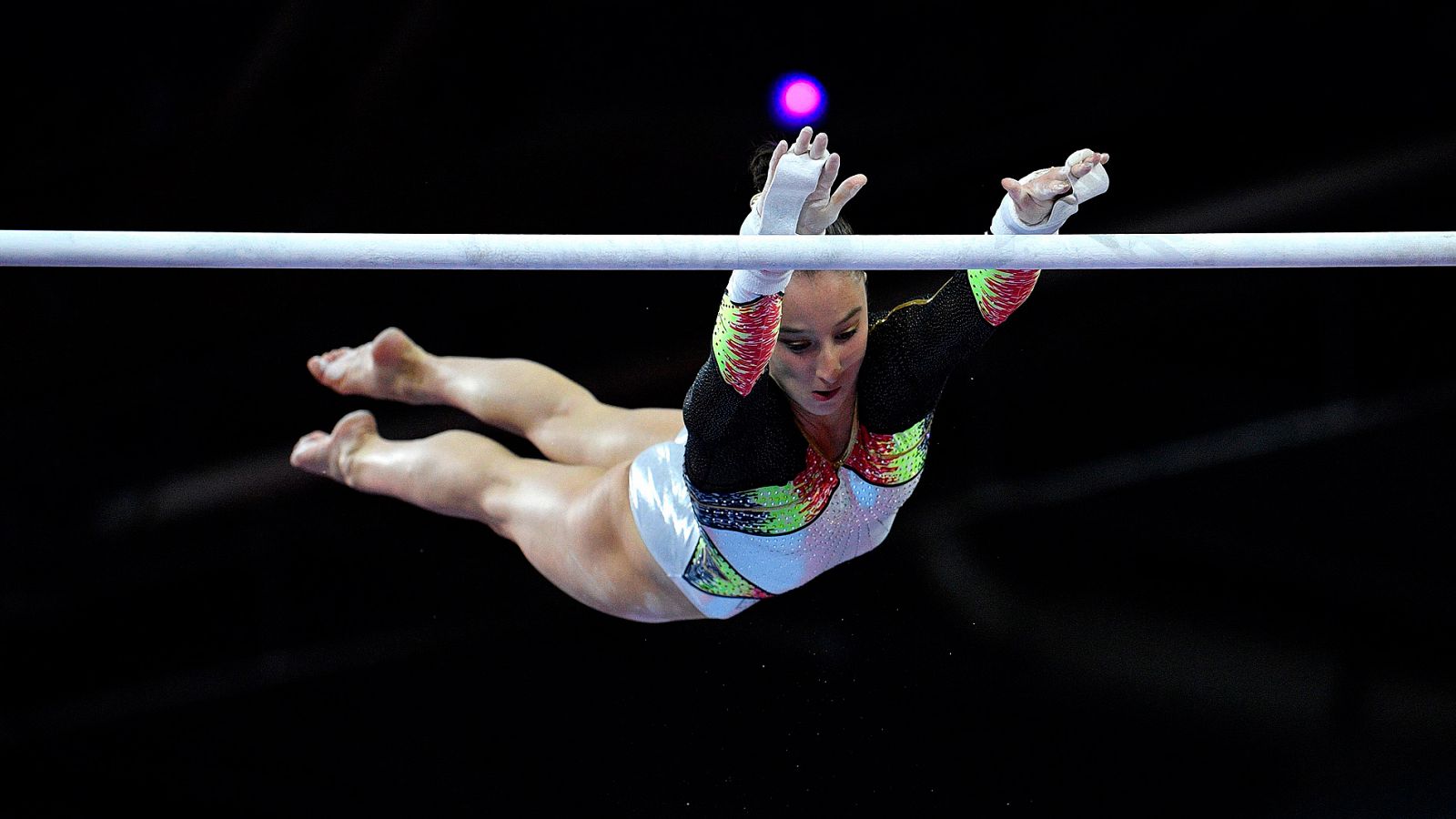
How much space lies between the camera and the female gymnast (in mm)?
1926

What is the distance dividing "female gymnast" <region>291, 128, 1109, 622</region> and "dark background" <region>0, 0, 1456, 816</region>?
2.39 ft

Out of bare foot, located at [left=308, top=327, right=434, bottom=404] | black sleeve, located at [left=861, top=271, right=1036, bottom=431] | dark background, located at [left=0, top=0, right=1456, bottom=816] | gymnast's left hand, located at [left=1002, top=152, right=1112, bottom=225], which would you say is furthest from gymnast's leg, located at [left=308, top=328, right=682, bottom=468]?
gymnast's left hand, located at [left=1002, top=152, right=1112, bottom=225]

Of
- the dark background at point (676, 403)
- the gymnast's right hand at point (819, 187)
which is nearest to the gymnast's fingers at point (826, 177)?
the gymnast's right hand at point (819, 187)

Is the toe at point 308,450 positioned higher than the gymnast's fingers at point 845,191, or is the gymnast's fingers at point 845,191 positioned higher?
the toe at point 308,450

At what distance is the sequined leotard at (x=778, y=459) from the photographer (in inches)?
81.7

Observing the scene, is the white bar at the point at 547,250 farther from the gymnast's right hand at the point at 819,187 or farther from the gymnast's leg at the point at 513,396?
the gymnast's leg at the point at 513,396

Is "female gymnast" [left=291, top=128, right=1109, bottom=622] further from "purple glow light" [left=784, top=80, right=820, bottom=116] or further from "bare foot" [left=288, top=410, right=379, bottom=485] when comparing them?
"purple glow light" [left=784, top=80, right=820, bottom=116]

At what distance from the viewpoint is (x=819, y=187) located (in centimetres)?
185

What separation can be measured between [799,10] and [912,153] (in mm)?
496

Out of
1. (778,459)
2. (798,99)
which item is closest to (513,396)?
(778,459)

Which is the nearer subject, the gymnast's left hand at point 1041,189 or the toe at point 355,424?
the gymnast's left hand at point 1041,189

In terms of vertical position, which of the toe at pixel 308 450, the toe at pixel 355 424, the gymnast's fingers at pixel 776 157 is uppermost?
the toe at pixel 355 424

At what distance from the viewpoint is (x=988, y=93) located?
3869mm

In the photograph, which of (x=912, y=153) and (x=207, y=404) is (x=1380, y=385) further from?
(x=207, y=404)
